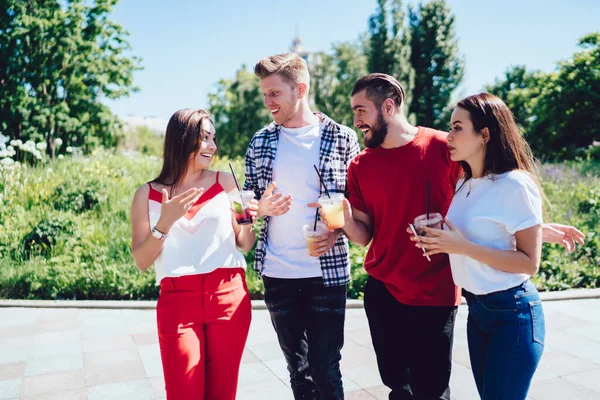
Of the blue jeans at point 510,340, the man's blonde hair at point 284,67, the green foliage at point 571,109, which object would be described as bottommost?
the blue jeans at point 510,340

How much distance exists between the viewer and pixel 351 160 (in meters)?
2.85

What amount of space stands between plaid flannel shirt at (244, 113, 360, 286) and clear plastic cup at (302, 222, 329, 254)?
0.21 meters

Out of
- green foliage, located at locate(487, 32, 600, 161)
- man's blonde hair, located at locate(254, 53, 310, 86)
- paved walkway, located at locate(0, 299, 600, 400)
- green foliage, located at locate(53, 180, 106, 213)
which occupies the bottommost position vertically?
paved walkway, located at locate(0, 299, 600, 400)

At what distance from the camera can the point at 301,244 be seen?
111 inches

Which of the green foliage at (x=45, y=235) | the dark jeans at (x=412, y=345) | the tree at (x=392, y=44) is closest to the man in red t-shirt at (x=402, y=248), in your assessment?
the dark jeans at (x=412, y=345)

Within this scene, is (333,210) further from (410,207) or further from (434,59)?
(434,59)

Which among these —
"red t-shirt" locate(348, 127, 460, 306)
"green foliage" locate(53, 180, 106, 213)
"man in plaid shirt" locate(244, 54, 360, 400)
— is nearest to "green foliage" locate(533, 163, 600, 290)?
"red t-shirt" locate(348, 127, 460, 306)

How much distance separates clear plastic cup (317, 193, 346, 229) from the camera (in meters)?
2.49

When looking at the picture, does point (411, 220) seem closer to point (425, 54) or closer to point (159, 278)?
point (159, 278)

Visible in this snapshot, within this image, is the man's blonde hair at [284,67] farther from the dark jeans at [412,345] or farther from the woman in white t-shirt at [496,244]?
the dark jeans at [412,345]

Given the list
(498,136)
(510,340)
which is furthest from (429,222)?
(510,340)

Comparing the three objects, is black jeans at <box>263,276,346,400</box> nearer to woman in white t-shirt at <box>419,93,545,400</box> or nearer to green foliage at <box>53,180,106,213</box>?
woman in white t-shirt at <box>419,93,545,400</box>

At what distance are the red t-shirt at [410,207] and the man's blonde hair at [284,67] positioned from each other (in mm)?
686

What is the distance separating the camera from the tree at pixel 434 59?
103ft
